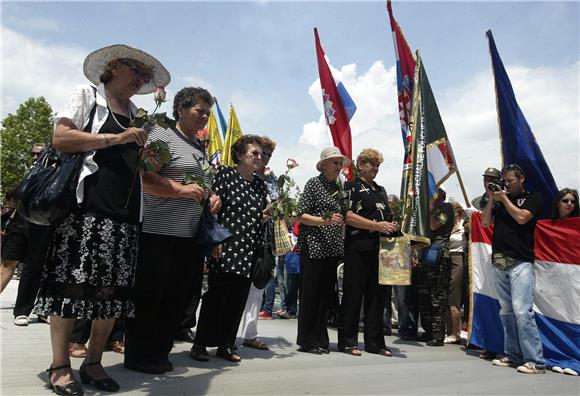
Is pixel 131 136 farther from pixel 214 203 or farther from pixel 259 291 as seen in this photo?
pixel 259 291

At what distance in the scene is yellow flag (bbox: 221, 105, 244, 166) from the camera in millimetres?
9594

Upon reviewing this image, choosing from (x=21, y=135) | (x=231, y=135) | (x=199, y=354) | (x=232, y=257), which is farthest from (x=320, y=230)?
(x=21, y=135)

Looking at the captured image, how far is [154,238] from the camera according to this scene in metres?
3.15

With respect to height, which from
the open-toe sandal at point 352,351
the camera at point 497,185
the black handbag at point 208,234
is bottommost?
the open-toe sandal at point 352,351

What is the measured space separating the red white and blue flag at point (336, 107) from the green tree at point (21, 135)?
2669cm

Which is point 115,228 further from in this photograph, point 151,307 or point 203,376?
point 203,376

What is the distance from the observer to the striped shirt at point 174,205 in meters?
3.19

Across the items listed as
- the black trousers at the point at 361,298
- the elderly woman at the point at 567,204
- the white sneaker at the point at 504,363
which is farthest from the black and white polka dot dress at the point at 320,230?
the elderly woman at the point at 567,204

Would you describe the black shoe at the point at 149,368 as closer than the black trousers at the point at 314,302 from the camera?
Yes

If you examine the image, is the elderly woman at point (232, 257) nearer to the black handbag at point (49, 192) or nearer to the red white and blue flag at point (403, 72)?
the black handbag at point (49, 192)

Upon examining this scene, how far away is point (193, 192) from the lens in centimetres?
304

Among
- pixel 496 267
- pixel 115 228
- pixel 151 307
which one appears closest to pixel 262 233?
pixel 151 307

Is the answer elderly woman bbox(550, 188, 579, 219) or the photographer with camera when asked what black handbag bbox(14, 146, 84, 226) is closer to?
the photographer with camera

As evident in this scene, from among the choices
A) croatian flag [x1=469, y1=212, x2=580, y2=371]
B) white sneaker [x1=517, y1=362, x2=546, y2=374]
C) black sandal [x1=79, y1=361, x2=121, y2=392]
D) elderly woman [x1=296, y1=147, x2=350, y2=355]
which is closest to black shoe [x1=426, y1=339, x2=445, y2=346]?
croatian flag [x1=469, y1=212, x2=580, y2=371]
